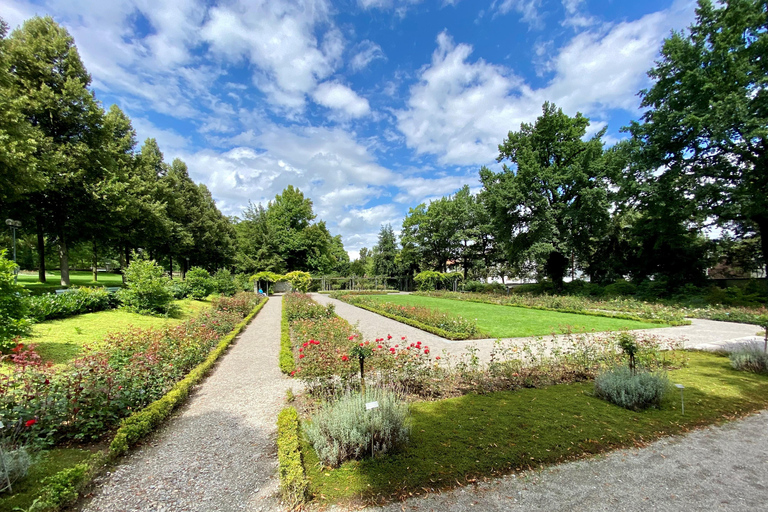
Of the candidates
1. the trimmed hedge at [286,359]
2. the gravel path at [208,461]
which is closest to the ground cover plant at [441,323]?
the trimmed hedge at [286,359]

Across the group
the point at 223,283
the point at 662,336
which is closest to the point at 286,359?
the point at 662,336

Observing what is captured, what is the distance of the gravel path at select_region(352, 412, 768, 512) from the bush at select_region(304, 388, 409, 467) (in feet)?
2.35

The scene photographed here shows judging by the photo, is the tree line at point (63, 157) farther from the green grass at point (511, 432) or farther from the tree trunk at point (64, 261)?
the green grass at point (511, 432)

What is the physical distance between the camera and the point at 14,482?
2742mm

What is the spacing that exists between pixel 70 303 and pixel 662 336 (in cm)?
1893

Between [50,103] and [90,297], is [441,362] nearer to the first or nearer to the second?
[90,297]

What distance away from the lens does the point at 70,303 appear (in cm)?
948

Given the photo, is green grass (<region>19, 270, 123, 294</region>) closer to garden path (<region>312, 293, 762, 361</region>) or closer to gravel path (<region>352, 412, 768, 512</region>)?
gravel path (<region>352, 412, 768, 512</region>)

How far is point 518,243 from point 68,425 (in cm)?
2751

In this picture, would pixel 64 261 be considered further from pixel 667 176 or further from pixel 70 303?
pixel 667 176

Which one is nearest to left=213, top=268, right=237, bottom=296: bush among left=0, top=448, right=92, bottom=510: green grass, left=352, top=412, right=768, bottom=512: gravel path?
left=0, top=448, right=92, bottom=510: green grass

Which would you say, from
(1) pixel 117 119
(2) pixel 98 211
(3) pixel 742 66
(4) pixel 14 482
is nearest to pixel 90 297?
(2) pixel 98 211

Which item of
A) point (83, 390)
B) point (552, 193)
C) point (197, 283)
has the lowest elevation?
point (83, 390)

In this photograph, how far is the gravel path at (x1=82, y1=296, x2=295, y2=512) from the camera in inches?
106
